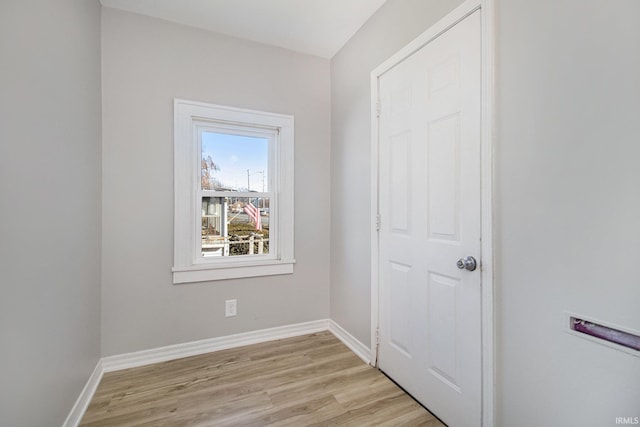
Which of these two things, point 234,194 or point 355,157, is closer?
point 355,157

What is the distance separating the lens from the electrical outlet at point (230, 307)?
247 centimetres

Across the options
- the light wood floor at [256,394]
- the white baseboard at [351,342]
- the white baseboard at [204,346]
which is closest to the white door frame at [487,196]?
the light wood floor at [256,394]

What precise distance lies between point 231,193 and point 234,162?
0.96 feet

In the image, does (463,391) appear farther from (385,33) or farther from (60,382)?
(385,33)

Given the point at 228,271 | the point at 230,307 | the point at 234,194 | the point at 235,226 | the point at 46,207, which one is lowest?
the point at 230,307

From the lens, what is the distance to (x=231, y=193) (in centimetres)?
256

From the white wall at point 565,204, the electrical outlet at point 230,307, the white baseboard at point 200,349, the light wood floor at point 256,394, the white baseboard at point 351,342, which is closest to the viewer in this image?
the white wall at point 565,204

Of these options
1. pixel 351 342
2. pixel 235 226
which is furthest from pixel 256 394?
pixel 235 226

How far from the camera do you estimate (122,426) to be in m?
1.57

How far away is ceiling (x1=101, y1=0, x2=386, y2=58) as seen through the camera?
209 cm

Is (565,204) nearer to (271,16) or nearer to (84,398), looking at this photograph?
(271,16)

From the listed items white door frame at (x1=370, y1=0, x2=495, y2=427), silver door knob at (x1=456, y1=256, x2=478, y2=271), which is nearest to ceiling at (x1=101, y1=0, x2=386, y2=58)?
white door frame at (x1=370, y1=0, x2=495, y2=427)

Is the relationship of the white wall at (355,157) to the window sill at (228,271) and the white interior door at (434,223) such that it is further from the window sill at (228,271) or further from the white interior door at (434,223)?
the window sill at (228,271)

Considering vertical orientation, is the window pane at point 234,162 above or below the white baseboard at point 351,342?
→ above
